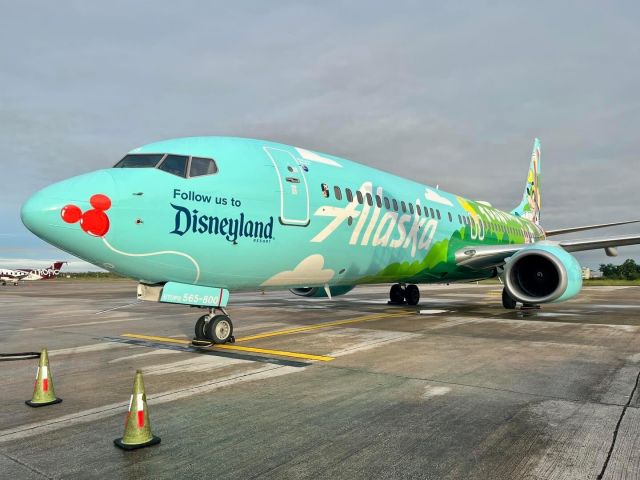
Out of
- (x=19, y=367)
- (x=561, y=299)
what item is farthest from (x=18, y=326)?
(x=561, y=299)

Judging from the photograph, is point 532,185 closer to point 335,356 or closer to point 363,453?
point 335,356

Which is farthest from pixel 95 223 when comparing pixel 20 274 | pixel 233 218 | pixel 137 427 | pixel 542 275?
pixel 20 274

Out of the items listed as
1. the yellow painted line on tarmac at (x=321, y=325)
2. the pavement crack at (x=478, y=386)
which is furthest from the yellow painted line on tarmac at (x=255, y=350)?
the yellow painted line on tarmac at (x=321, y=325)

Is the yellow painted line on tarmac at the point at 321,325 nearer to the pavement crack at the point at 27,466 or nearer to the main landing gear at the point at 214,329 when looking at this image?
the main landing gear at the point at 214,329

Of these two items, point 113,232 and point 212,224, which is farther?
point 212,224

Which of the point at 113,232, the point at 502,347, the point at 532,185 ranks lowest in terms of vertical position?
the point at 502,347

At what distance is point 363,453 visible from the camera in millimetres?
3703

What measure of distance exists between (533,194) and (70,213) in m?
25.6

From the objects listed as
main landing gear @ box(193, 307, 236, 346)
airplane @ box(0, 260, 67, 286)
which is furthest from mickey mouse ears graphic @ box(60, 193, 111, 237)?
airplane @ box(0, 260, 67, 286)

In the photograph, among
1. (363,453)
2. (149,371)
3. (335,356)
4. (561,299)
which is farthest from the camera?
(561,299)

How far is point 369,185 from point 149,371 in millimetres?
7014

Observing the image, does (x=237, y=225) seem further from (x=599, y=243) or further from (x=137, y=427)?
(x=599, y=243)

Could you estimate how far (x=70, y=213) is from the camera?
661 cm

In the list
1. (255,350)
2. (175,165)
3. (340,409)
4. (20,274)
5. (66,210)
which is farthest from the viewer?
(20,274)
